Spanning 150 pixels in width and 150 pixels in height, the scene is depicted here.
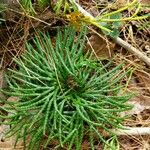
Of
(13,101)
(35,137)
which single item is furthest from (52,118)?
(13,101)

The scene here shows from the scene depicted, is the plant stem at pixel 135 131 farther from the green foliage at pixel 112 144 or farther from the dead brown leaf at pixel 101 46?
the dead brown leaf at pixel 101 46

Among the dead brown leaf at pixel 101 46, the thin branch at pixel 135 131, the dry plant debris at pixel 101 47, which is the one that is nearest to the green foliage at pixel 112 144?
the thin branch at pixel 135 131

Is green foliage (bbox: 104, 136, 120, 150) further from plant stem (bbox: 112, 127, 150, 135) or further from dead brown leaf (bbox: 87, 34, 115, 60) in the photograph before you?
dead brown leaf (bbox: 87, 34, 115, 60)

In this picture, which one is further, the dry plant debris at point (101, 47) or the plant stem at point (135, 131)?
the dry plant debris at point (101, 47)

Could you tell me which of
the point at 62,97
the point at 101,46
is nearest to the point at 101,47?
the point at 101,46

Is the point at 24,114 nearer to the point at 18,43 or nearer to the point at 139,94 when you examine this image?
the point at 18,43

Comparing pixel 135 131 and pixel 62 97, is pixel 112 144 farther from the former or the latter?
pixel 62 97

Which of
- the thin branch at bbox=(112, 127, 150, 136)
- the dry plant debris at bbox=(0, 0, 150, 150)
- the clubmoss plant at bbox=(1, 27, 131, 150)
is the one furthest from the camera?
the dry plant debris at bbox=(0, 0, 150, 150)

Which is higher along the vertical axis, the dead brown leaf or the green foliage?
the dead brown leaf

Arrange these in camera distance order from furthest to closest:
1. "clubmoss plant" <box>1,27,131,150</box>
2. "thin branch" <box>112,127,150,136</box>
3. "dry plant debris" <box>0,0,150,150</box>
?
"dry plant debris" <box>0,0,150,150</box>
"thin branch" <box>112,127,150,136</box>
"clubmoss plant" <box>1,27,131,150</box>

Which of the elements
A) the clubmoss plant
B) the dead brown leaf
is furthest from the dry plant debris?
the clubmoss plant

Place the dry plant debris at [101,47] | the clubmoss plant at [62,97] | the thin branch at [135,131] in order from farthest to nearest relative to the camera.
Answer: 1. the dry plant debris at [101,47]
2. the thin branch at [135,131]
3. the clubmoss plant at [62,97]
